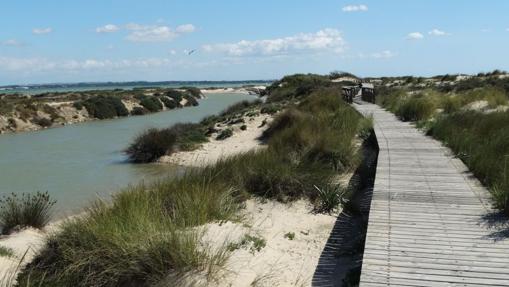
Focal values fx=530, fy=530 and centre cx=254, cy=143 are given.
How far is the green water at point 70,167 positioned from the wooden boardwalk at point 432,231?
16.0 feet

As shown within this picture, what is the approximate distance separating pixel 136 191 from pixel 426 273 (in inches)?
169

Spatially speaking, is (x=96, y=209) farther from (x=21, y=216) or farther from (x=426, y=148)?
(x=426, y=148)

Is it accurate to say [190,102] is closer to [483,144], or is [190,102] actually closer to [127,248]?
[483,144]

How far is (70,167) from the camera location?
20.7m

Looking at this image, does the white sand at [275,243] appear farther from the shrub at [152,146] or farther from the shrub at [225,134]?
the shrub at [225,134]

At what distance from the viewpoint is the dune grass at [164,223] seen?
5.80 m

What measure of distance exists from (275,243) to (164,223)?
91.7 inches

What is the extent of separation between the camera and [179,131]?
2569 centimetres

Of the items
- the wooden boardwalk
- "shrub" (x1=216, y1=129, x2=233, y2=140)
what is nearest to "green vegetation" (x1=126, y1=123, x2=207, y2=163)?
"shrub" (x1=216, y1=129, x2=233, y2=140)

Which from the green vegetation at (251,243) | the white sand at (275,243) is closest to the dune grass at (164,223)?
the white sand at (275,243)

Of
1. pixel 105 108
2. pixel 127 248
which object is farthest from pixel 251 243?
pixel 105 108

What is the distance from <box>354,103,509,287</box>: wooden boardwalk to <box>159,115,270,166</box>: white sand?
10323 mm

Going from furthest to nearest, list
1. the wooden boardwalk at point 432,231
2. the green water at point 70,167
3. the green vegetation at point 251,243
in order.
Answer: the green water at point 70,167
the green vegetation at point 251,243
the wooden boardwalk at point 432,231

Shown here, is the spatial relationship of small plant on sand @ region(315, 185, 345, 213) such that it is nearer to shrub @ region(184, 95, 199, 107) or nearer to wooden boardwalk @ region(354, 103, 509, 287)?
wooden boardwalk @ region(354, 103, 509, 287)
